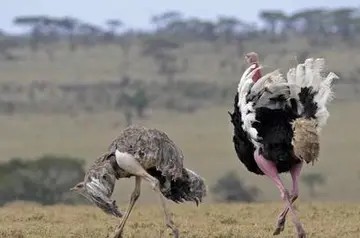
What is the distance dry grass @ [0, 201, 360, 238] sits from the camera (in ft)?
32.2

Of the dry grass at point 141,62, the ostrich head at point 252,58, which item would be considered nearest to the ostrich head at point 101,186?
the ostrich head at point 252,58

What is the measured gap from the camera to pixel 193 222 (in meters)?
11.0

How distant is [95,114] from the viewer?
38438 mm

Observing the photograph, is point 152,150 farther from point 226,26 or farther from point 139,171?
point 226,26

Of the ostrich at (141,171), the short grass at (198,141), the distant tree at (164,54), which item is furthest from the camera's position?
the distant tree at (164,54)

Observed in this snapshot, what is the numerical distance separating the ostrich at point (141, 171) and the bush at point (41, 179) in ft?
43.9

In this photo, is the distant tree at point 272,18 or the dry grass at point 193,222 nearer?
the dry grass at point 193,222

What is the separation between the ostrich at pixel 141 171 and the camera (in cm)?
891

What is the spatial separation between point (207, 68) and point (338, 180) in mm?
21013

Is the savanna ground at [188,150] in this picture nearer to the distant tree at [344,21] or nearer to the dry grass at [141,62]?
the dry grass at [141,62]

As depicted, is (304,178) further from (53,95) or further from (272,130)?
(272,130)

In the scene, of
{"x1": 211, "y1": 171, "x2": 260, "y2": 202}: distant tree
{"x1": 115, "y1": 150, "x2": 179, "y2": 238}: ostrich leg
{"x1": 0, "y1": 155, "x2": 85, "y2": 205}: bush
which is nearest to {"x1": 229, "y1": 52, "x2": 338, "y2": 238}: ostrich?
{"x1": 115, "y1": 150, "x2": 179, "y2": 238}: ostrich leg

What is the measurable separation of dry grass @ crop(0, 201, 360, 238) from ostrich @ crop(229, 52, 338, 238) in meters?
0.85

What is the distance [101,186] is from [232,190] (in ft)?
56.4
